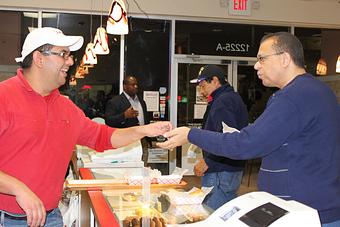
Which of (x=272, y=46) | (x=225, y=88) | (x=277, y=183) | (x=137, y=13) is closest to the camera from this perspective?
(x=277, y=183)

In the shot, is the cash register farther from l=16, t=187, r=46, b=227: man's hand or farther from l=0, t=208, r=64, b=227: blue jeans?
l=0, t=208, r=64, b=227: blue jeans

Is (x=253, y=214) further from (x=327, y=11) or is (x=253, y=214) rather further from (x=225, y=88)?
(x=327, y=11)

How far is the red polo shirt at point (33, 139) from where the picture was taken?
215 cm

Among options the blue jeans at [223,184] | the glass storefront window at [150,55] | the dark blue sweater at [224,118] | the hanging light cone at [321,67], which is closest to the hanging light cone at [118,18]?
the dark blue sweater at [224,118]

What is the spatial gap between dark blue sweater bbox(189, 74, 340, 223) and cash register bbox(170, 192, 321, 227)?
491 mm

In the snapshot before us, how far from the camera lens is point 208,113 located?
12.6ft

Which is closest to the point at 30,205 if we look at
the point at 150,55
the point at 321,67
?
the point at 150,55

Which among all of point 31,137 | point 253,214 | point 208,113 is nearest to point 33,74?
point 31,137

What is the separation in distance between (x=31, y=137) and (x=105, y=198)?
62 cm

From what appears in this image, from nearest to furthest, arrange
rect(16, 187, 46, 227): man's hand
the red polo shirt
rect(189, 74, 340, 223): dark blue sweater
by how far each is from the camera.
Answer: rect(16, 187, 46, 227): man's hand, rect(189, 74, 340, 223): dark blue sweater, the red polo shirt

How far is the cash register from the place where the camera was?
4.48ft

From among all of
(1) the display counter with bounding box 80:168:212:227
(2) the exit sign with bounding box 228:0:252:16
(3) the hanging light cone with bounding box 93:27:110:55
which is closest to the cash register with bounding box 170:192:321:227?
(1) the display counter with bounding box 80:168:212:227

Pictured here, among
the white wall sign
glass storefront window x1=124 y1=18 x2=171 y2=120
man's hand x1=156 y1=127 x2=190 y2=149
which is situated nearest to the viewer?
man's hand x1=156 y1=127 x2=190 y2=149

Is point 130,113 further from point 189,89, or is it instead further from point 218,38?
point 218,38
